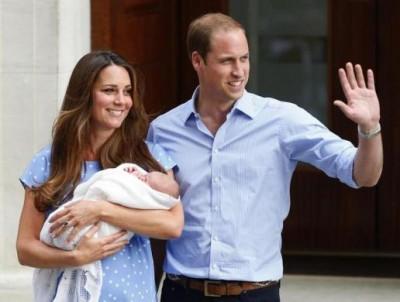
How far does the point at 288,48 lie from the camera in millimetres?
8102

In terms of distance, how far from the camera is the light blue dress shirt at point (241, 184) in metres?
4.37

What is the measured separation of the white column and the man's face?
2318mm

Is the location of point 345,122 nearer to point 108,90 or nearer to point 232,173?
point 232,173

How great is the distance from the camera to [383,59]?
798 cm

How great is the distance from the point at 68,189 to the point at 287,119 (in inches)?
31.7

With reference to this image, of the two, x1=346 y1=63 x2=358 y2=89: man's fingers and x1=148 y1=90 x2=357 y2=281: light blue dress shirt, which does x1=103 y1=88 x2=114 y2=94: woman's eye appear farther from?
x1=346 y1=63 x2=358 y2=89: man's fingers

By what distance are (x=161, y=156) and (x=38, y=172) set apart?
1.40 ft

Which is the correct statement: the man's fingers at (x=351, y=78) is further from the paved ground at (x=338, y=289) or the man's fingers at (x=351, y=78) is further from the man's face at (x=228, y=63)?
the paved ground at (x=338, y=289)

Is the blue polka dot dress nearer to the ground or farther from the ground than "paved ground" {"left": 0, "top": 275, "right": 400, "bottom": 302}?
farther from the ground

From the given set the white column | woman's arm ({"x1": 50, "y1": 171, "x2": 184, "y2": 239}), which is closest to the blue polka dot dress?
woman's arm ({"x1": 50, "y1": 171, "x2": 184, "y2": 239})

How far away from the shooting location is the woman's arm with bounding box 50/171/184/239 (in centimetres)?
412

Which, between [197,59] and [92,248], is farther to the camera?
[197,59]

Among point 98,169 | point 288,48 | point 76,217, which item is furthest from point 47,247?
point 288,48

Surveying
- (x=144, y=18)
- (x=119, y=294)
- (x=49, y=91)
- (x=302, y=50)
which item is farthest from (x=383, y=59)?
(x=119, y=294)
